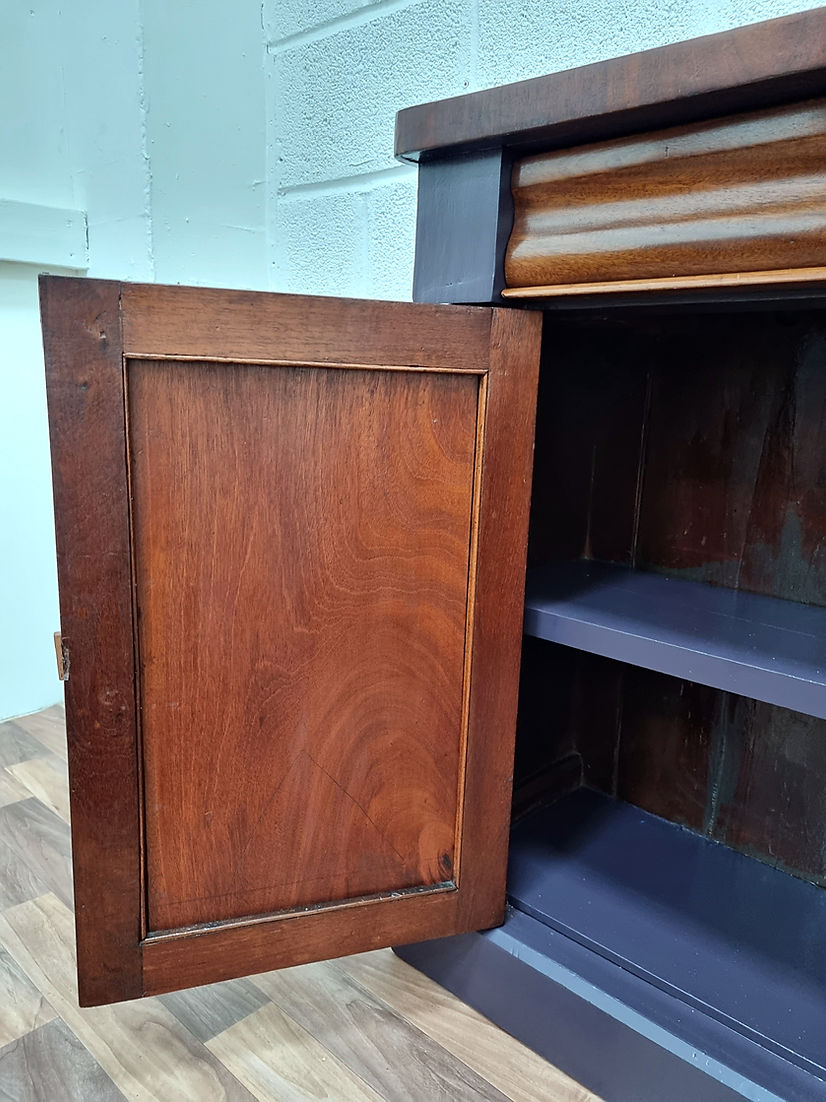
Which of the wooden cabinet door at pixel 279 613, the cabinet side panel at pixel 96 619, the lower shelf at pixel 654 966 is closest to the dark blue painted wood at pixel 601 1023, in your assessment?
the lower shelf at pixel 654 966

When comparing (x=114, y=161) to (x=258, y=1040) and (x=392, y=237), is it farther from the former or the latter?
(x=258, y=1040)

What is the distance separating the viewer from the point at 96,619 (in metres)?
0.60

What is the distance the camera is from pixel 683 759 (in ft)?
3.39

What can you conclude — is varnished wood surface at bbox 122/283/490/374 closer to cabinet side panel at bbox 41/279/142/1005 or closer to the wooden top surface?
cabinet side panel at bbox 41/279/142/1005

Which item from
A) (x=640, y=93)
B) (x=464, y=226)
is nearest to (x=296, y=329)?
(x=464, y=226)

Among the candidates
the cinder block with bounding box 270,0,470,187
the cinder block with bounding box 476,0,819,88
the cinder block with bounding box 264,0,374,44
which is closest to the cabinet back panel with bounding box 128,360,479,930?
the cinder block with bounding box 476,0,819,88

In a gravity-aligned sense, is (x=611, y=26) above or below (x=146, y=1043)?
above

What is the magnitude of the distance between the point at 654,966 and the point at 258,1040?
0.42 meters

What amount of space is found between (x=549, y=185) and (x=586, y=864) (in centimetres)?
77

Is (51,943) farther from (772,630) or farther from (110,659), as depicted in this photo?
(772,630)

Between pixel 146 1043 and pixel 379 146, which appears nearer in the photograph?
pixel 146 1043

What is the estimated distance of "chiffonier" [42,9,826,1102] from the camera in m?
0.58

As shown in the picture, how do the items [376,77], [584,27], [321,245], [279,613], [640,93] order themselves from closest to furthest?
1. [640,93]
2. [279,613]
3. [584,27]
4. [376,77]
5. [321,245]

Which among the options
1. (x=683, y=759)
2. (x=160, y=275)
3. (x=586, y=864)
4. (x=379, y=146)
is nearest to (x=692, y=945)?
(x=586, y=864)
